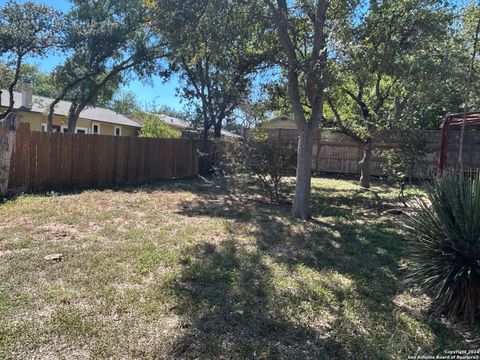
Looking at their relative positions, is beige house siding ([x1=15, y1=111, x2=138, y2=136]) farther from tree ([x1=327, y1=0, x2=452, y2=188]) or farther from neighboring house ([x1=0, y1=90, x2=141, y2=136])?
tree ([x1=327, y1=0, x2=452, y2=188])

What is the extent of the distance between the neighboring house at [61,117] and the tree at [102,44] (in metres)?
3.18

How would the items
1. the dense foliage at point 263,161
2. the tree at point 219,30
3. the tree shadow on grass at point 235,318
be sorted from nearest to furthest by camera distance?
the tree shadow on grass at point 235,318, the tree at point 219,30, the dense foliage at point 263,161

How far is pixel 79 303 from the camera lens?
3178 mm

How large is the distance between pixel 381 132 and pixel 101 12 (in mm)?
11207

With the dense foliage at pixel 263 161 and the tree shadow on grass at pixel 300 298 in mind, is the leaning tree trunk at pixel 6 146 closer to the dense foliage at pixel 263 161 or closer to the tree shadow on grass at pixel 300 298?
the dense foliage at pixel 263 161

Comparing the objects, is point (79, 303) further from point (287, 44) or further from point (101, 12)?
point (101, 12)

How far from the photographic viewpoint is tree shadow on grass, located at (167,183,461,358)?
8.98 ft

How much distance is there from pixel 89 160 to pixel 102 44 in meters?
6.37

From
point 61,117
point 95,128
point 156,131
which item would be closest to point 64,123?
point 61,117

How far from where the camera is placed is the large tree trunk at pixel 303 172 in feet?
22.4

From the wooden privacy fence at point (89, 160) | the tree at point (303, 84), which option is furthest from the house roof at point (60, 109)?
the tree at point (303, 84)

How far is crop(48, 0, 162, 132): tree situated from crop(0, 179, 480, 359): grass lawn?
9.24m

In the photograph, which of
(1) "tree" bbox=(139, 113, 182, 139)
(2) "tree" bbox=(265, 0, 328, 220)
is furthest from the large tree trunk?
(1) "tree" bbox=(139, 113, 182, 139)

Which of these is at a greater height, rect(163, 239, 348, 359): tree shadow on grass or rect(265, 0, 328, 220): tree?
rect(265, 0, 328, 220): tree
